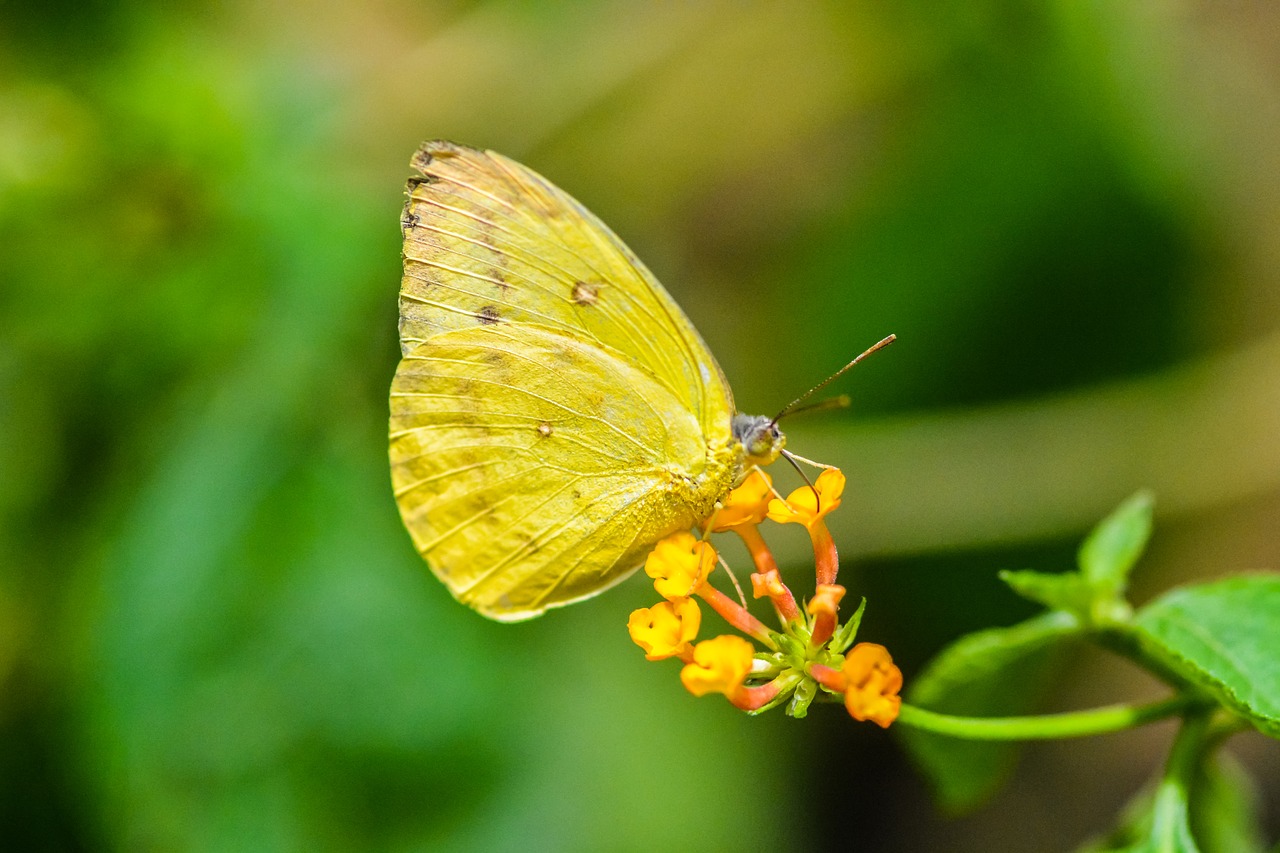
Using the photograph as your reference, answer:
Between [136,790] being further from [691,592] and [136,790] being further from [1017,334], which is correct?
[1017,334]

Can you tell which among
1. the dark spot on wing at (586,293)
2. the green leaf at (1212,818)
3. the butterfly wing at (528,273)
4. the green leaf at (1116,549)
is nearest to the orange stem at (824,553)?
the butterfly wing at (528,273)

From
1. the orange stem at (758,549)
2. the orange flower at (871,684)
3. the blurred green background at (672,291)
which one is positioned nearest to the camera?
the orange flower at (871,684)

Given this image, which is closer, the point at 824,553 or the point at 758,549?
the point at 824,553

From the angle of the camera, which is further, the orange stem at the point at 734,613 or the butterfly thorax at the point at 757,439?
the butterfly thorax at the point at 757,439

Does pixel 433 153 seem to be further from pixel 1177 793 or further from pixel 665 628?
pixel 1177 793

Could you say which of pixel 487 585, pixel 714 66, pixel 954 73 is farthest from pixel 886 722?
pixel 714 66

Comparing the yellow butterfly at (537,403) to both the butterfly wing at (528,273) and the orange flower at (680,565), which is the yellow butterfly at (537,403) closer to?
the butterfly wing at (528,273)

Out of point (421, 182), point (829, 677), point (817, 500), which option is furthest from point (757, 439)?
point (421, 182)

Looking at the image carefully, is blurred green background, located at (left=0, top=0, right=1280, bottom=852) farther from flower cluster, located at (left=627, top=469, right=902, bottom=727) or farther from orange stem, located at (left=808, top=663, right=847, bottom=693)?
orange stem, located at (left=808, top=663, right=847, bottom=693)
